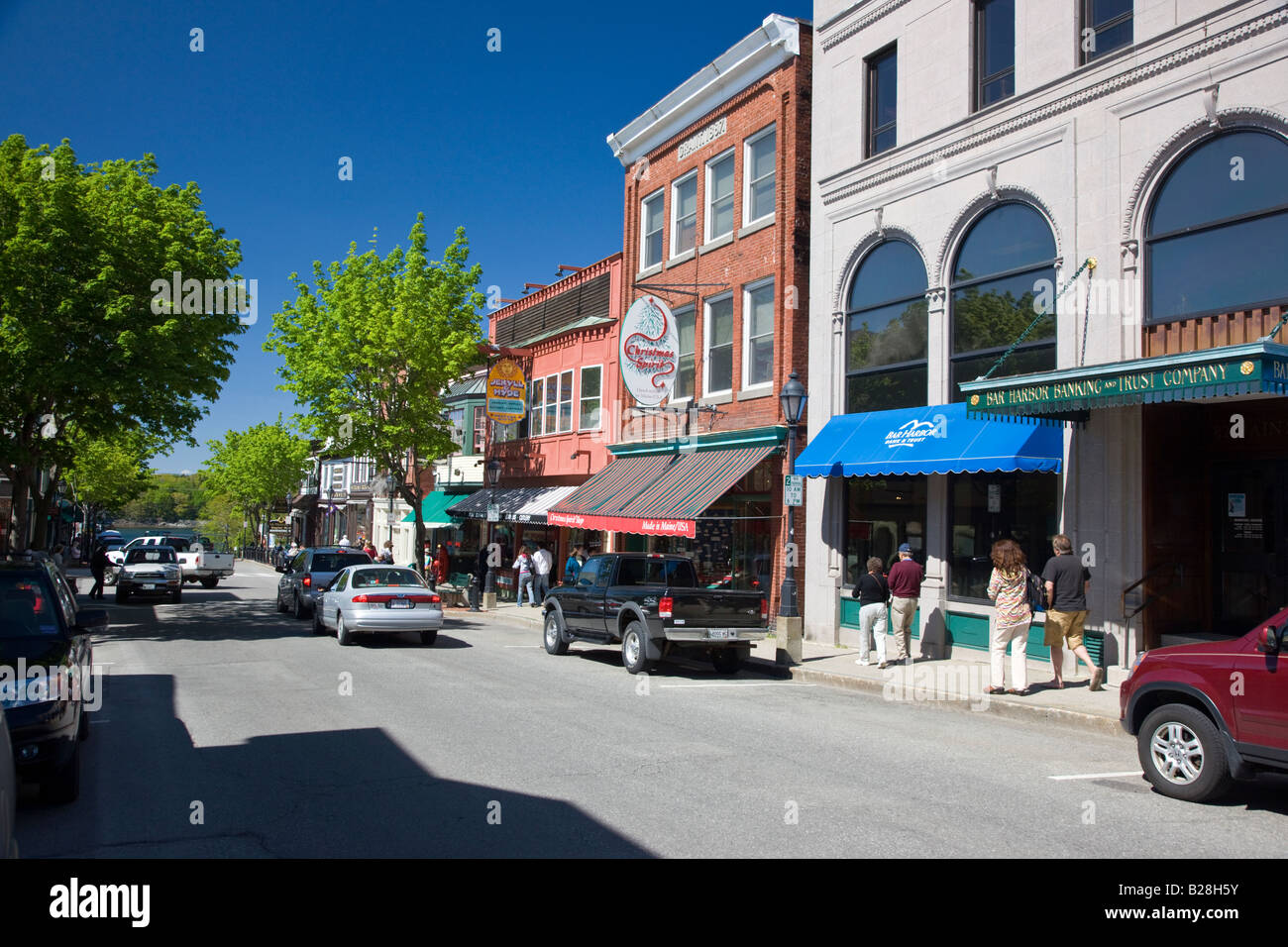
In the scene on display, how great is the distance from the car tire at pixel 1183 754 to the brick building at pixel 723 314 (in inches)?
438

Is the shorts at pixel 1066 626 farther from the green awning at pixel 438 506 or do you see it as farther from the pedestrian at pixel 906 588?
the green awning at pixel 438 506

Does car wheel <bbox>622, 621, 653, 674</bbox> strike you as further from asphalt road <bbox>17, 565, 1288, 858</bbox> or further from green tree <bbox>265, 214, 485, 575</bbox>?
green tree <bbox>265, 214, 485, 575</bbox>

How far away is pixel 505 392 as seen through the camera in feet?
90.8

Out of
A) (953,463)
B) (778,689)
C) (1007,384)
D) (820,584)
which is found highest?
(1007,384)

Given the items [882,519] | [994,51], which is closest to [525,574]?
[882,519]

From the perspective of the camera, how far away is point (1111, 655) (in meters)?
12.8

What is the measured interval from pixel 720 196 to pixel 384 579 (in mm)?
11754

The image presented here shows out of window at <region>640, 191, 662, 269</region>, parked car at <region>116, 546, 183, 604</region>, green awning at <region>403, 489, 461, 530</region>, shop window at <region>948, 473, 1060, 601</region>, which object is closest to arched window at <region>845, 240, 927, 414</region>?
shop window at <region>948, 473, 1060, 601</region>

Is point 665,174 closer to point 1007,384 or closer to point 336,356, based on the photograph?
point 336,356

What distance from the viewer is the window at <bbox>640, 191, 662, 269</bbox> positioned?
82.0 ft

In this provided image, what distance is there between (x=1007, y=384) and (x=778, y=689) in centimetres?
509

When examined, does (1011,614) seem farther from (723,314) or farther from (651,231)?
(651,231)

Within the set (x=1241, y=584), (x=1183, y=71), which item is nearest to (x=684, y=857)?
(x=1241, y=584)

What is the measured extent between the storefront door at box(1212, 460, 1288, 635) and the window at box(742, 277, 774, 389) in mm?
9100
